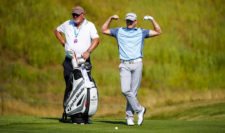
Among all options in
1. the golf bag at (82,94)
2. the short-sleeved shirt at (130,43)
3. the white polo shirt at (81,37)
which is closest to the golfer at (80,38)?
the white polo shirt at (81,37)

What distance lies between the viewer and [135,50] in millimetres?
17797

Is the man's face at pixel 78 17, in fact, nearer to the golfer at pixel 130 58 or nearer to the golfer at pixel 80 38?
the golfer at pixel 80 38

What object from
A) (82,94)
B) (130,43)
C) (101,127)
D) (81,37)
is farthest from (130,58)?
(101,127)

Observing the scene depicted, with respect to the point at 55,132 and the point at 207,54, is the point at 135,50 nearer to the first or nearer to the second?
the point at 55,132

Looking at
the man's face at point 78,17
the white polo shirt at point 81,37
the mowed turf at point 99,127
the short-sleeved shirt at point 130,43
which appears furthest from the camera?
the white polo shirt at point 81,37

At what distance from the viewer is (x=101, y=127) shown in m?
17.3

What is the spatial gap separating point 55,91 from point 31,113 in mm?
1365

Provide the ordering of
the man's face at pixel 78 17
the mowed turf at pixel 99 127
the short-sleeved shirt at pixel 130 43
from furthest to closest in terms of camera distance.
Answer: the man's face at pixel 78 17, the short-sleeved shirt at pixel 130 43, the mowed turf at pixel 99 127

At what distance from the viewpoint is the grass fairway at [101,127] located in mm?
16391

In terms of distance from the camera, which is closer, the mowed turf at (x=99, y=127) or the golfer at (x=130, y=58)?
the mowed turf at (x=99, y=127)

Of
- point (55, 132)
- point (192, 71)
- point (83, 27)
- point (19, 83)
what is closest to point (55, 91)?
point (19, 83)

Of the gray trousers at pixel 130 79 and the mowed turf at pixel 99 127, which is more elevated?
the gray trousers at pixel 130 79

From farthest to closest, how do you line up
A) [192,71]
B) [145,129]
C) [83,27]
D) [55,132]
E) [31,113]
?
1. [192,71]
2. [31,113]
3. [83,27]
4. [145,129]
5. [55,132]

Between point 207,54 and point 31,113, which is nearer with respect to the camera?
point 31,113
